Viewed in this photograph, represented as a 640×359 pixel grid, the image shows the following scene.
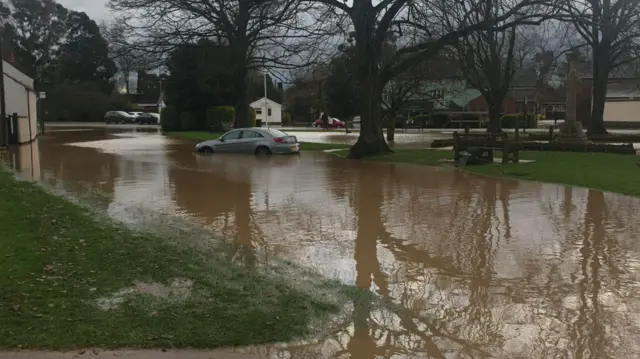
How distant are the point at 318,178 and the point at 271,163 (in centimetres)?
527

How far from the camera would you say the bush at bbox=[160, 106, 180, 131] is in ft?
185

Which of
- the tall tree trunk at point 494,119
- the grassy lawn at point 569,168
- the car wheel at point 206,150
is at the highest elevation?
the tall tree trunk at point 494,119

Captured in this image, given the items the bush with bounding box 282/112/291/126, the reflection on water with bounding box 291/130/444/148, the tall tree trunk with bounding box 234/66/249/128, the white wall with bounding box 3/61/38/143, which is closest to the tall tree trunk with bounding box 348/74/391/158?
the reflection on water with bounding box 291/130/444/148

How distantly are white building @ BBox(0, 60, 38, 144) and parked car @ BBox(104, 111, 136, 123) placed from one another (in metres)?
38.6

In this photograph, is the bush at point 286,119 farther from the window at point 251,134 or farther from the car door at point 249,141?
the car door at point 249,141

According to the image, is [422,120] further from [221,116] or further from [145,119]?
[145,119]

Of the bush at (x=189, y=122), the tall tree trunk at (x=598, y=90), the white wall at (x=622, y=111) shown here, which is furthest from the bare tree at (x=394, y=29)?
the white wall at (x=622, y=111)

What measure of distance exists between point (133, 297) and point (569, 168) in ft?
51.6

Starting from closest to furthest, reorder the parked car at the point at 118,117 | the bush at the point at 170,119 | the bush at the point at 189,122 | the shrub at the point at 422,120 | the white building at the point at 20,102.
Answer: the white building at the point at 20,102 → the bush at the point at 189,122 → the bush at the point at 170,119 → the shrub at the point at 422,120 → the parked car at the point at 118,117

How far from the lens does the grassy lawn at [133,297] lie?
4734mm

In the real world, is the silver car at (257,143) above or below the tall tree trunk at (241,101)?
below

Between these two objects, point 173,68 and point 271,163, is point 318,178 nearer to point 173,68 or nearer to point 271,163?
point 271,163

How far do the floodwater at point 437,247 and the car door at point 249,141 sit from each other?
7.66 metres

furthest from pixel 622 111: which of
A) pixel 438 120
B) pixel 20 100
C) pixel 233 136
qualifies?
pixel 20 100
